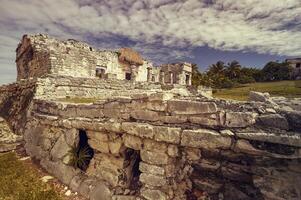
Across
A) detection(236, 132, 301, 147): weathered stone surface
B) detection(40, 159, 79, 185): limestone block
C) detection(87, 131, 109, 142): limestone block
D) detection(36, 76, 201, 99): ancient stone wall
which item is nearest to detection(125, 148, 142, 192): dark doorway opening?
detection(87, 131, 109, 142): limestone block

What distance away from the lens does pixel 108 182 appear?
5.20m

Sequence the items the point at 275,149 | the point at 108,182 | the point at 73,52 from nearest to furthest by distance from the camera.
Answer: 1. the point at 275,149
2. the point at 108,182
3. the point at 73,52

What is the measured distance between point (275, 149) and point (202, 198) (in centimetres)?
165

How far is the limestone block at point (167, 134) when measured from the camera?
4152 mm

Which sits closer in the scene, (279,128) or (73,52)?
(279,128)

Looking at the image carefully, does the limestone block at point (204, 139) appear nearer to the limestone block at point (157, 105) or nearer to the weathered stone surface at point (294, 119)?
the limestone block at point (157, 105)

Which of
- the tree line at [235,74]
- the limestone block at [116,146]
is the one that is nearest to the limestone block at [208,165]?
the limestone block at [116,146]

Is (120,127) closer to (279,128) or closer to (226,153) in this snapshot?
(226,153)

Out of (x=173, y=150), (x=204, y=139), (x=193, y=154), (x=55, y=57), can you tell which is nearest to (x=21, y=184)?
(x=173, y=150)

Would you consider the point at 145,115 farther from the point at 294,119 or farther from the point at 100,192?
the point at 294,119

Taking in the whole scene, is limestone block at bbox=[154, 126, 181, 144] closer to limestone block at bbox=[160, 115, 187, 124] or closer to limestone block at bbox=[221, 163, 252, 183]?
limestone block at bbox=[160, 115, 187, 124]

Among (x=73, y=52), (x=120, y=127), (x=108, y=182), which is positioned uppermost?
(x=73, y=52)

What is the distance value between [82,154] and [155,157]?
260 cm

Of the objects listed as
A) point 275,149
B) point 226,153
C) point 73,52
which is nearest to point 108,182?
point 226,153
